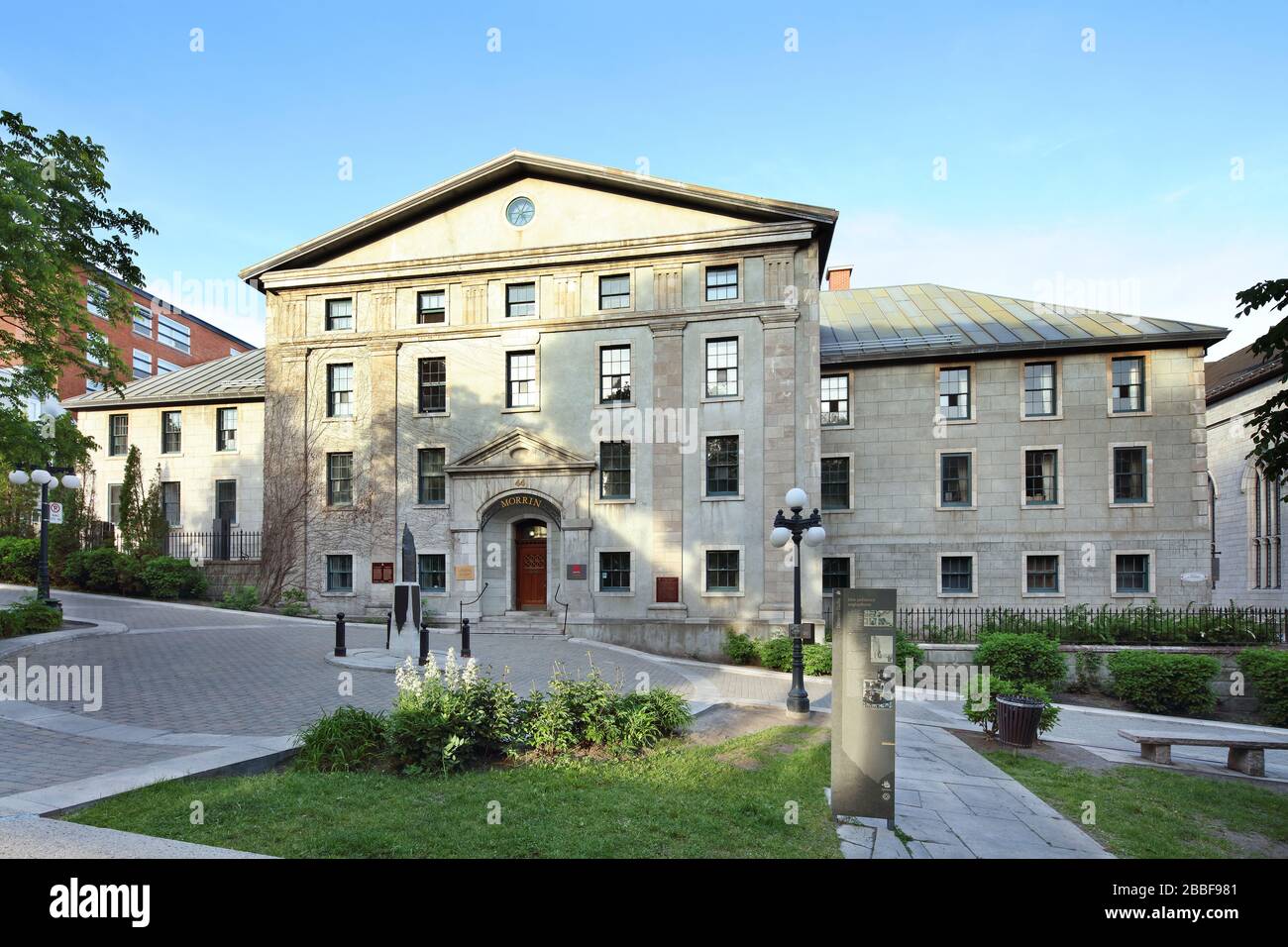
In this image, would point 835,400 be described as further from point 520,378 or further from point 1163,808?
point 1163,808

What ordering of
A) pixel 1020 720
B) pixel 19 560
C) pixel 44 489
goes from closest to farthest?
pixel 1020 720
pixel 44 489
pixel 19 560

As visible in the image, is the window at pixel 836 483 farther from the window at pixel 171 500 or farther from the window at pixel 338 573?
the window at pixel 171 500

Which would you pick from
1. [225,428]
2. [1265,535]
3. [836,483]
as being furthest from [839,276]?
[225,428]

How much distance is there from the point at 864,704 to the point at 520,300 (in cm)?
2107

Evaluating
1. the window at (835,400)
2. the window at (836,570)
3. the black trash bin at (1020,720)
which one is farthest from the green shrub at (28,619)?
the window at (835,400)

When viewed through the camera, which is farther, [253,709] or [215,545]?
[215,545]

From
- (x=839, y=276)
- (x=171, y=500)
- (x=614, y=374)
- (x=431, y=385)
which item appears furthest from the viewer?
(x=839, y=276)

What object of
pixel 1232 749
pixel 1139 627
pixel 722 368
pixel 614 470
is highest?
pixel 722 368

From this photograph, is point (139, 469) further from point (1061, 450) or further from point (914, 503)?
point (1061, 450)

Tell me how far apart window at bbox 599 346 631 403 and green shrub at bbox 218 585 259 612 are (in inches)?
592

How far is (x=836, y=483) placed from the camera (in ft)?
82.4

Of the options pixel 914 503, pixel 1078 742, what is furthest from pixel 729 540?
pixel 1078 742

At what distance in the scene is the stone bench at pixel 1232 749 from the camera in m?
10.4

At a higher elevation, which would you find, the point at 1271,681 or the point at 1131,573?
the point at 1131,573
